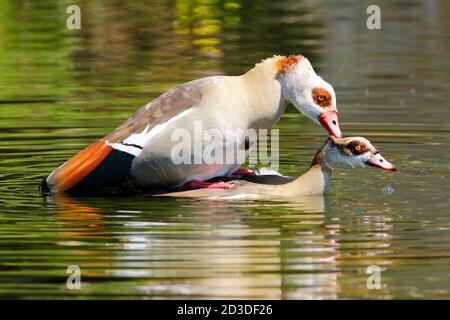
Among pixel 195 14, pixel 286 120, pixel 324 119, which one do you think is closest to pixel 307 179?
pixel 324 119

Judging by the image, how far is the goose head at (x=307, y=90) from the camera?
12.9 meters

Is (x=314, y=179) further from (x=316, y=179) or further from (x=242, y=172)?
(x=242, y=172)

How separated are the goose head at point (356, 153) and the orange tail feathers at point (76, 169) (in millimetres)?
2056

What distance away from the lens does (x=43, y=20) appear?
2598cm

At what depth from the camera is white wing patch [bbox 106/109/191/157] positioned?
12914mm

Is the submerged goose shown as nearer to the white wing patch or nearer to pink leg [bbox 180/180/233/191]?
pink leg [bbox 180/180/233/191]

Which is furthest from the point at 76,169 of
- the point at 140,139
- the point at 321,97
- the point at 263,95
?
the point at 321,97

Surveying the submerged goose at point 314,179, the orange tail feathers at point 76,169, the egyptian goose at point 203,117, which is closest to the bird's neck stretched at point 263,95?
the egyptian goose at point 203,117

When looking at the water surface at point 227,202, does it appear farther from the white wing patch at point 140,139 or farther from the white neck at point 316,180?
the white wing patch at point 140,139

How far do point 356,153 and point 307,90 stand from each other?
30.4 inches

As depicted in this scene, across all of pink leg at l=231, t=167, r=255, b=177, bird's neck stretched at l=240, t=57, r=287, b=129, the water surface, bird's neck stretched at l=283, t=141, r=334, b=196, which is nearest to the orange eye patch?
bird's neck stretched at l=240, t=57, r=287, b=129

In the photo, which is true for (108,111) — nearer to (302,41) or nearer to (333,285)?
(302,41)

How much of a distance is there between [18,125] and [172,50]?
641 cm

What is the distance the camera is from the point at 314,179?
13.1m
